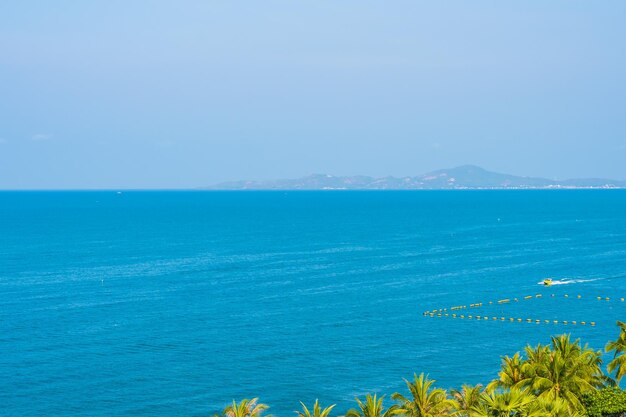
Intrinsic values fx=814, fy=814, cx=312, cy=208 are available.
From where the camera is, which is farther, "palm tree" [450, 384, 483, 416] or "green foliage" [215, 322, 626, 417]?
"palm tree" [450, 384, 483, 416]

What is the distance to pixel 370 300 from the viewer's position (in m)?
133

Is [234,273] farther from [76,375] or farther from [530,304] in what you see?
[76,375]

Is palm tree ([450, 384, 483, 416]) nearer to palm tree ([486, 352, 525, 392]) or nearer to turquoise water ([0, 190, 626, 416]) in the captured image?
palm tree ([486, 352, 525, 392])

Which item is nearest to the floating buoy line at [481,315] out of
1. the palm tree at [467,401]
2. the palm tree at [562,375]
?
the palm tree at [562,375]

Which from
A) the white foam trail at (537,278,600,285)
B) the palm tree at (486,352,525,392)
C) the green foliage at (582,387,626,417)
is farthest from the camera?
the white foam trail at (537,278,600,285)

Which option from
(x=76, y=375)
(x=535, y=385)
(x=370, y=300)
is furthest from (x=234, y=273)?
(x=535, y=385)

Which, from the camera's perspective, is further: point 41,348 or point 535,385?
point 41,348

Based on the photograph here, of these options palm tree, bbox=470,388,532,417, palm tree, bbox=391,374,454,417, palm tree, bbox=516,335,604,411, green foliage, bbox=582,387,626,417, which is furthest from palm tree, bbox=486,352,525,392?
palm tree, bbox=470,388,532,417

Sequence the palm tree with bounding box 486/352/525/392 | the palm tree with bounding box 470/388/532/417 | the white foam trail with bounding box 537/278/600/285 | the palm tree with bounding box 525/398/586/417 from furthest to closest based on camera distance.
A: the white foam trail with bounding box 537/278/600/285 < the palm tree with bounding box 486/352/525/392 < the palm tree with bounding box 525/398/586/417 < the palm tree with bounding box 470/388/532/417

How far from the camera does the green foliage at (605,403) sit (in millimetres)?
58844

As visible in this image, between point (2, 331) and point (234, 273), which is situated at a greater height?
point (234, 273)

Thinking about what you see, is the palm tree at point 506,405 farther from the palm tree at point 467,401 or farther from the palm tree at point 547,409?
the palm tree at point 467,401

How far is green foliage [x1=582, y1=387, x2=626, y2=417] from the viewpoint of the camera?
58.8 m

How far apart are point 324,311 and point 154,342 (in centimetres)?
2917
